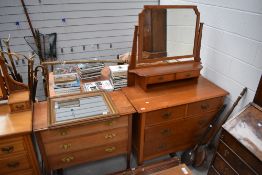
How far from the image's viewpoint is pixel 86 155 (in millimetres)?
2180

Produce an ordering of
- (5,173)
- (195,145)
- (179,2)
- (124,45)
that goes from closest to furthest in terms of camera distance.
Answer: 1. (5,173)
2. (195,145)
3. (179,2)
4. (124,45)

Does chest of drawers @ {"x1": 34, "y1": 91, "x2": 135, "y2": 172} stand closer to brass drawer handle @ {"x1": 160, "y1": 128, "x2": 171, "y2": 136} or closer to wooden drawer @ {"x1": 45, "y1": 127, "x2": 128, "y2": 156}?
wooden drawer @ {"x1": 45, "y1": 127, "x2": 128, "y2": 156}

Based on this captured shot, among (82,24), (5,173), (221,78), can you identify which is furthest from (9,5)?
(221,78)

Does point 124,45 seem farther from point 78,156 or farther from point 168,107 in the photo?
point 78,156

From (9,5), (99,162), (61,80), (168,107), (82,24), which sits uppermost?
(9,5)

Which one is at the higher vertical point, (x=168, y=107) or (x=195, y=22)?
(x=195, y=22)

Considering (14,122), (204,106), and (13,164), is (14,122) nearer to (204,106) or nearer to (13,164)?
(13,164)

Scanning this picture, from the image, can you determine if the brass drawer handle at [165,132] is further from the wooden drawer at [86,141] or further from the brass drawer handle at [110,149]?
the brass drawer handle at [110,149]

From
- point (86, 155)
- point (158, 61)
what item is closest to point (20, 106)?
point (86, 155)

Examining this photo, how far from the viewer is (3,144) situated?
179 cm

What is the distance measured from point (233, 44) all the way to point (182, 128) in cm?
104

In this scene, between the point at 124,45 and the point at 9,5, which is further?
the point at 124,45

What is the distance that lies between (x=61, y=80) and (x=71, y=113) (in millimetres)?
622

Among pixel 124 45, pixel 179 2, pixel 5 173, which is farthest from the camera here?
pixel 124 45
